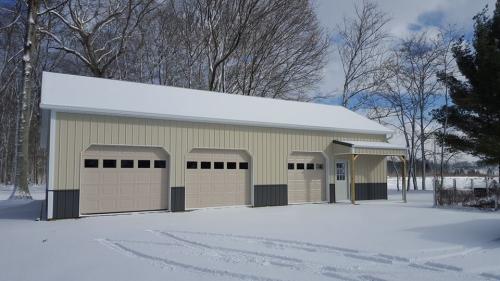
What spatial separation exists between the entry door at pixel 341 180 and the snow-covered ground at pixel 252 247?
5.20 metres

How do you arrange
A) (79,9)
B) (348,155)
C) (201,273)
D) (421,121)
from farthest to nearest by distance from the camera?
(421,121), (79,9), (348,155), (201,273)

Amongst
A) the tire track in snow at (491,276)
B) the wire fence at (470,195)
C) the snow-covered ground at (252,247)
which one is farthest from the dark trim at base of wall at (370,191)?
the tire track in snow at (491,276)

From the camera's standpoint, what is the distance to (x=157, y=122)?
508 inches

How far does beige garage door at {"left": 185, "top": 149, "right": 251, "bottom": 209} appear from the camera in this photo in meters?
13.6

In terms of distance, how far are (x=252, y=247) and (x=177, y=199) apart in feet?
20.5

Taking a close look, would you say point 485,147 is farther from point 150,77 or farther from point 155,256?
point 150,77

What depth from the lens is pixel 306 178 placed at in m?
16.2

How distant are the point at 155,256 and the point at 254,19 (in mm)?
20598

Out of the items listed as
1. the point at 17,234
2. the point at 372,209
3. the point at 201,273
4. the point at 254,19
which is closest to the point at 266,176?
the point at 372,209

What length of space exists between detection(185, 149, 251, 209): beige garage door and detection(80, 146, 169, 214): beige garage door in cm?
94

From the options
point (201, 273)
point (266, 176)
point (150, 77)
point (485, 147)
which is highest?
point (150, 77)

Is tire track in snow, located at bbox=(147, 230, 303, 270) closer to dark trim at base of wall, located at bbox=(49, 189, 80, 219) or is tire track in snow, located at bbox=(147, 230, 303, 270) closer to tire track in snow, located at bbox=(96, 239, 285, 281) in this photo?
tire track in snow, located at bbox=(96, 239, 285, 281)

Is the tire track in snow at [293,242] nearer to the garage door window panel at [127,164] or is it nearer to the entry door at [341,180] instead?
the garage door window panel at [127,164]

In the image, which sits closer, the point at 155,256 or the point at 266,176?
the point at 155,256
